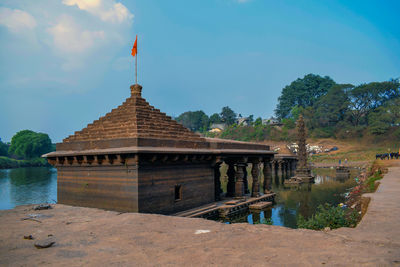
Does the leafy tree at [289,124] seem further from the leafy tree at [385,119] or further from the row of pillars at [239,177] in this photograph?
the row of pillars at [239,177]

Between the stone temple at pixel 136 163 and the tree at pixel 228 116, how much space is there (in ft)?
341

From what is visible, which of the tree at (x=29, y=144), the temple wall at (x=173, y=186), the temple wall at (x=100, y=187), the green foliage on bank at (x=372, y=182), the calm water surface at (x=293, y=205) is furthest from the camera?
the tree at (x=29, y=144)

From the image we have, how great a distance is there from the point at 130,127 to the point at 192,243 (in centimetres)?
731

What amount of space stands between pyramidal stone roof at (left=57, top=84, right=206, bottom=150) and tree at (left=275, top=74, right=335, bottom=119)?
9688 cm

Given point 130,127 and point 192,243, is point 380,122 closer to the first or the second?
point 130,127

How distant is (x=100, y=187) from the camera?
527 inches

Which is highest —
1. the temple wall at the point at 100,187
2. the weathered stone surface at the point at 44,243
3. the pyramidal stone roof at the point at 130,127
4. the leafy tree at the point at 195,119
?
the leafy tree at the point at 195,119

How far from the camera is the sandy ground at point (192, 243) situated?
5.61 metres

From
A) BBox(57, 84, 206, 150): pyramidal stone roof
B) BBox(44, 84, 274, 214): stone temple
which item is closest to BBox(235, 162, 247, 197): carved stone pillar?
BBox(44, 84, 274, 214): stone temple

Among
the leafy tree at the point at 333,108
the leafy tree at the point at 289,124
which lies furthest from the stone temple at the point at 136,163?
the leafy tree at the point at 289,124

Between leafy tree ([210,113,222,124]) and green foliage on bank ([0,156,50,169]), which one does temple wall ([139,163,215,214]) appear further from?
leafy tree ([210,113,222,124])

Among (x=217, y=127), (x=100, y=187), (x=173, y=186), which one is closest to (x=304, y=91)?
(x=217, y=127)

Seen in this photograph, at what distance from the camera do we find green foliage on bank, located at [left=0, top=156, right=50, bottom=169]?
75188 millimetres

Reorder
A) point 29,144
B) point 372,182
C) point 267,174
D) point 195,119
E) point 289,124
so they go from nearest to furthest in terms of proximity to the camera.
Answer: point 372,182
point 267,174
point 29,144
point 289,124
point 195,119
